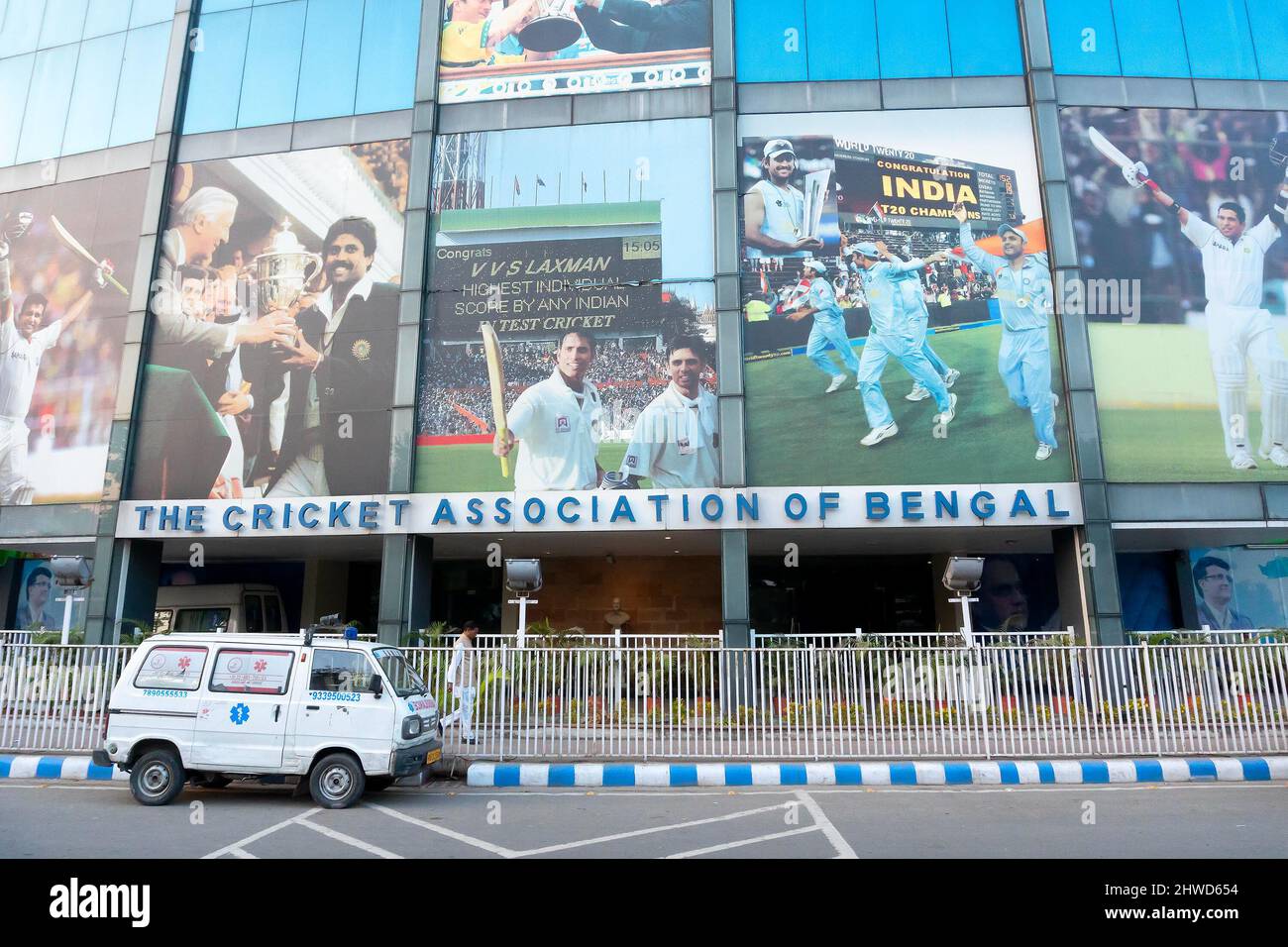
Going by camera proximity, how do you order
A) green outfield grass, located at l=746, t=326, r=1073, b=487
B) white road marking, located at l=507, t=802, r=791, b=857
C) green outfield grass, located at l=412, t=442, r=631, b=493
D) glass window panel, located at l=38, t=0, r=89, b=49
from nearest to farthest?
white road marking, located at l=507, t=802, r=791, b=857, green outfield grass, located at l=746, t=326, r=1073, b=487, green outfield grass, located at l=412, t=442, r=631, b=493, glass window panel, located at l=38, t=0, r=89, b=49

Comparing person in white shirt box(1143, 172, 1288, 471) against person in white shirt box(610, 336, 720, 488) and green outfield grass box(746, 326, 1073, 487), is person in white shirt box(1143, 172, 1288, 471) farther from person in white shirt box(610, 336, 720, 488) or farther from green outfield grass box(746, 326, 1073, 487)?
person in white shirt box(610, 336, 720, 488)

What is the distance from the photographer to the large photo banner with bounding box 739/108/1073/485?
1666 centimetres

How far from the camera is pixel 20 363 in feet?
65.1

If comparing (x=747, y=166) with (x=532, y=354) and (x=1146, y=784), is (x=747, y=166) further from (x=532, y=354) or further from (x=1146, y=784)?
(x=1146, y=784)

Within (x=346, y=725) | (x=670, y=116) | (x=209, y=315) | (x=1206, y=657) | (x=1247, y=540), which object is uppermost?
(x=670, y=116)

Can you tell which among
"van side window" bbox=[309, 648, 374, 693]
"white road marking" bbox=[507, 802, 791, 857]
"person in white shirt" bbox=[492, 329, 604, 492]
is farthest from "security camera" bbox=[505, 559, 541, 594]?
"white road marking" bbox=[507, 802, 791, 857]

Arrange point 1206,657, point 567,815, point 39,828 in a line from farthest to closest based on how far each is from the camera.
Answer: point 1206,657 < point 567,815 < point 39,828

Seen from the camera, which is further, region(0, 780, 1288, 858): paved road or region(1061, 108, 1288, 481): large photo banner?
region(1061, 108, 1288, 481): large photo banner

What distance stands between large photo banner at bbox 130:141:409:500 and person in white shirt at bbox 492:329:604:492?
302 cm

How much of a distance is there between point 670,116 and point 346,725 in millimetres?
15073

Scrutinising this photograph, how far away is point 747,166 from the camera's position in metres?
18.0

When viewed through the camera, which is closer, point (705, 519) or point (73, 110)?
point (705, 519)

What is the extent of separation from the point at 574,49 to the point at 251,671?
1602cm
